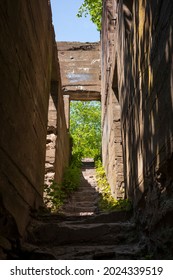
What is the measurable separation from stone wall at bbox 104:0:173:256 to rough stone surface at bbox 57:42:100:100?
1008cm

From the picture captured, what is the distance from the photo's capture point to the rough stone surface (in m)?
14.8

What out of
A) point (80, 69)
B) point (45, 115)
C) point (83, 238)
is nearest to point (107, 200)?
point (45, 115)

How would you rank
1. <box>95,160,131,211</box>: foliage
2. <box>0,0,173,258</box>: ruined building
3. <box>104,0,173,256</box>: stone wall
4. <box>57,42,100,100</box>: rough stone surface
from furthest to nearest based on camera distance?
1. <box>57,42,100,100</box>: rough stone surface
2. <box>95,160,131,211</box>: foliage
3. <box>0,0,173,258</box>: ruined building
4. <box>104,0,173,256</box>: stone wall

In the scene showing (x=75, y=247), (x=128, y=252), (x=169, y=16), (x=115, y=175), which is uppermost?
(x=169, y=16)

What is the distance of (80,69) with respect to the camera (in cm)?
1531

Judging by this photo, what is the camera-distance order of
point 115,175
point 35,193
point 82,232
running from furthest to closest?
point 115,175 < point 35,193 < point 82,232

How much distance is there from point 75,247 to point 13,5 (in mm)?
2963

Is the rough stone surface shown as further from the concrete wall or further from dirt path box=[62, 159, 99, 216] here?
the concrete wall

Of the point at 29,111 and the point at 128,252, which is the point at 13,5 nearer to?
the point at 29,111

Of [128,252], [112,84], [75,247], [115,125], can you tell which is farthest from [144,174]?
[112,84]

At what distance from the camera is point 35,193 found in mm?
4594

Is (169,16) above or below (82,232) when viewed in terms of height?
above

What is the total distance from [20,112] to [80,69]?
12203 millimetres

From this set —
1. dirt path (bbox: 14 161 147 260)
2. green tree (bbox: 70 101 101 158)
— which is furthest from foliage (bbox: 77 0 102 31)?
dirt path (bbox: 14 161 147 260)
